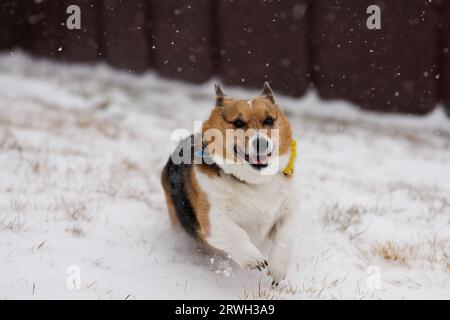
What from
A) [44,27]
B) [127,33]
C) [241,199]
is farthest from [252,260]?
[44,27]

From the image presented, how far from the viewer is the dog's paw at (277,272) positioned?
3070mm

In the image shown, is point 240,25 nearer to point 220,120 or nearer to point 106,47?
point 106,47

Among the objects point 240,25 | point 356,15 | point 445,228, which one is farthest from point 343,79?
point 445,228

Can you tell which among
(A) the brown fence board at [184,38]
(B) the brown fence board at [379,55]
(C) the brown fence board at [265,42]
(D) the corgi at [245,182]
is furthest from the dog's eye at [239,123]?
(A) the brown fence board at [184,38]

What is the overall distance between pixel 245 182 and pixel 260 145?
0.95 feet

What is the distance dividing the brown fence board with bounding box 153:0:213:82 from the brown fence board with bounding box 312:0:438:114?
2.76m

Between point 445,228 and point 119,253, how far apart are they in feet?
8.34

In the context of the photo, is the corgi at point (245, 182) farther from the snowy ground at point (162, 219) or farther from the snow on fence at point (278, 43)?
the snow on fence at point (278, 43)

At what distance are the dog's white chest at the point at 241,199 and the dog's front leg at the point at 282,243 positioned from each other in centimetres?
9

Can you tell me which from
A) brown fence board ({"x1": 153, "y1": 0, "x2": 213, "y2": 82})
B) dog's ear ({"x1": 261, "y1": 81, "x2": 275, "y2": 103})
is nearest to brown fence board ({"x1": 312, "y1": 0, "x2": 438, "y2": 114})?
brown fence board ({"x1": 153, "y1": 0, "x2": 213, "y2": 82})

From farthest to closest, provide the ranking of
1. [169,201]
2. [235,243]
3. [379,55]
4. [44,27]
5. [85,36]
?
[44,27]
[85,36]
[379,55]
[169,201]
[235,243]

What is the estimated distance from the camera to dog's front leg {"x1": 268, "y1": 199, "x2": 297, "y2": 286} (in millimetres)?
3082

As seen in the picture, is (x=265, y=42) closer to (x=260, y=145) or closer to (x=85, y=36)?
(x=85, y=36)

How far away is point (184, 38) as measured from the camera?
1302 cm
